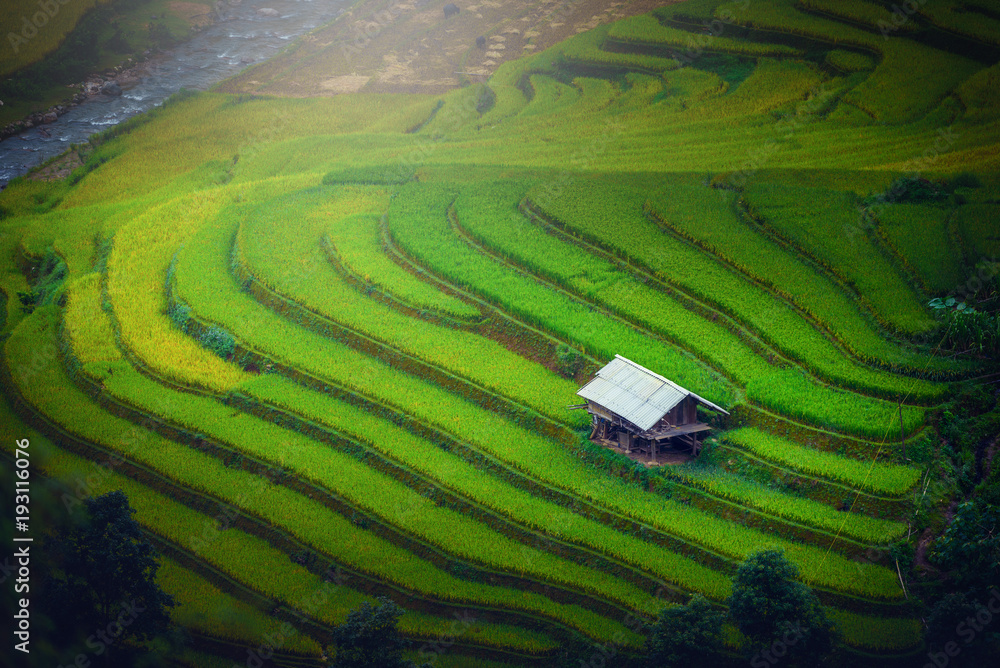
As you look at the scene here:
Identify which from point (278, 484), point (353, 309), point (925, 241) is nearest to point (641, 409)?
point (278, 484)

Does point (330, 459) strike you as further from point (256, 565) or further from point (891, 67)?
point (891, 67)

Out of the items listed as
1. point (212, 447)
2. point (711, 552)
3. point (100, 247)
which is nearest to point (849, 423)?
point (711, 552)

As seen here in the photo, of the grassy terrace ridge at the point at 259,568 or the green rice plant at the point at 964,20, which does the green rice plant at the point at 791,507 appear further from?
the green rice plant at the point at 964,20

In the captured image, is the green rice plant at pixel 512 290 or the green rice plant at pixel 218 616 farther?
the green rice plant at pixel 512 290

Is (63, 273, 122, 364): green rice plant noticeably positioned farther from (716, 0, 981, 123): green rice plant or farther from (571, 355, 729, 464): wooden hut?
(716, 0, 981, 123): green rice plant

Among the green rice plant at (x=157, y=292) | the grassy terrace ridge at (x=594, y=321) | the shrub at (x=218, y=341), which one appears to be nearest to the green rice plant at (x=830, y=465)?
the grassy terrace ridge at (x=594, y=321)

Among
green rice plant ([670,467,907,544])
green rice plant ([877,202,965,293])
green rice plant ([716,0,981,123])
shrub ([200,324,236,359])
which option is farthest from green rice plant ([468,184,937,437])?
green rice plant ([716,0,981,123])
